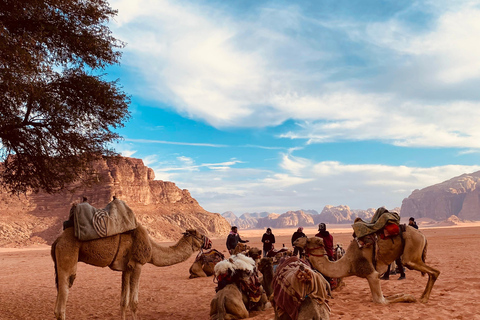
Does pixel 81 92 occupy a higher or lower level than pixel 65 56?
lower

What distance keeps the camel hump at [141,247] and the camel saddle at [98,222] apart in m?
0.29

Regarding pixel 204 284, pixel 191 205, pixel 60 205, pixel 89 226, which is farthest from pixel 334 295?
pixel 191 205

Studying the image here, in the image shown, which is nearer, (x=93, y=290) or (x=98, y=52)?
(x=98, y=52)

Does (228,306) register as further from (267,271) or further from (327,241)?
(327,241)

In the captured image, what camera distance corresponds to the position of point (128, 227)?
787 cm

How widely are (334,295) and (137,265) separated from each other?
5.80 m

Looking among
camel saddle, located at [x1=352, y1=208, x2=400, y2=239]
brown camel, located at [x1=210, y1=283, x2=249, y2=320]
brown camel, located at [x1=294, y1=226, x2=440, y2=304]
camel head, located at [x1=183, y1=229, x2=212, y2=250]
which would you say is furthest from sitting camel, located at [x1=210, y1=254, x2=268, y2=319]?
camel saddle, located at [x1=352, y1=208, x2=400, y2=239]

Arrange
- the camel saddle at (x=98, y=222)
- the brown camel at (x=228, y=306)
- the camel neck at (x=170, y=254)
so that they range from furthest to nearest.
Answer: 1. the camel neck at (x=170, y=254)
2. the brown camel at (x=228, y=306)
3. the camel saddle at (x=98, y=222)

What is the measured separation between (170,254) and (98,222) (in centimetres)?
183

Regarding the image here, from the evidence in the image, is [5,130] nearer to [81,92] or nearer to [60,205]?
[81,92]

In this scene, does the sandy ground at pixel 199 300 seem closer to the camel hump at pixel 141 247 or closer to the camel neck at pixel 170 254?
the camel neck at pixel 170 254

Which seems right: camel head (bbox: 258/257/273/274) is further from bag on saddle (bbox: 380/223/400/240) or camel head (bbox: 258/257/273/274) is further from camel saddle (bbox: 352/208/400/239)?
bag on saddle (bbox: 380/223/400/240)

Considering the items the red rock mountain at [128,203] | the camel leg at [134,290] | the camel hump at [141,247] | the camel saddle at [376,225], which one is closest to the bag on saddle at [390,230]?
the camel saddle at [376,225]

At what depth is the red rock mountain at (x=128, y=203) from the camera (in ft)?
268
